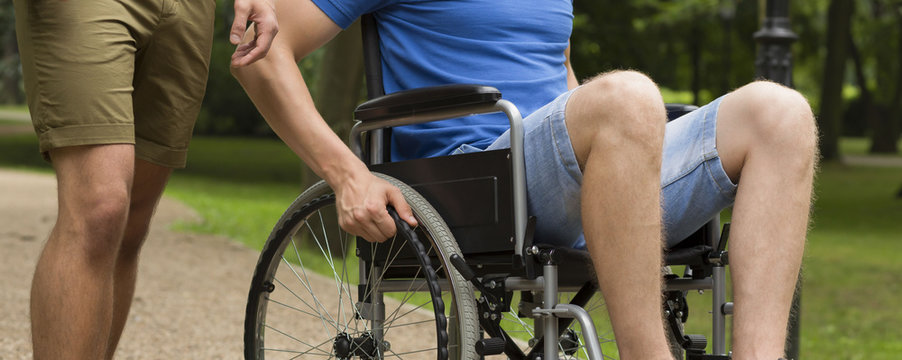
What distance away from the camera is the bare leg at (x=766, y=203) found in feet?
7.60

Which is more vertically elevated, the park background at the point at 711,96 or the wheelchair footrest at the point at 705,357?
the wheelchair footrest at the point at 705,357

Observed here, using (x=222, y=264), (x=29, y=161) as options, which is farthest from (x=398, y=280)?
(x=29, y=161)

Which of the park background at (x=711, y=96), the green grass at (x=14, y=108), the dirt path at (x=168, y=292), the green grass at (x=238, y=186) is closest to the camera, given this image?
the dirt path at (x=168, y=292)

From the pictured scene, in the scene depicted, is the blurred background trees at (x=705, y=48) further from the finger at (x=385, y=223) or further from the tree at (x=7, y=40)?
the finger at (x=385, y=223)

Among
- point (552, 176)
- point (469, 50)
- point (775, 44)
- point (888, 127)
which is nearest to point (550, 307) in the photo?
point (552, 176)

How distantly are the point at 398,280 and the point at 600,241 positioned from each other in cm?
70

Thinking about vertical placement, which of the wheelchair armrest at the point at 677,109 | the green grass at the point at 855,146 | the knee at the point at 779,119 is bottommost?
the green grass at the point at 855,146

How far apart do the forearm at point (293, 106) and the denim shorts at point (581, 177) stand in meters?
0.31

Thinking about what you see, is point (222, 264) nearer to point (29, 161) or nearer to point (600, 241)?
point (600, 241)

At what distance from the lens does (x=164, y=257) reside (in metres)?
8.43

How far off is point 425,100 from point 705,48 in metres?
31.5

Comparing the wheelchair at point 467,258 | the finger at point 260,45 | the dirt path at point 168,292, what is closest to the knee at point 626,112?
the wheelchair at point 467,258

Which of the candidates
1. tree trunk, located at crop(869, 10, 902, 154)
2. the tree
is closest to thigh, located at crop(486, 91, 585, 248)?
the tree

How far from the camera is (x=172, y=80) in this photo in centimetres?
291
